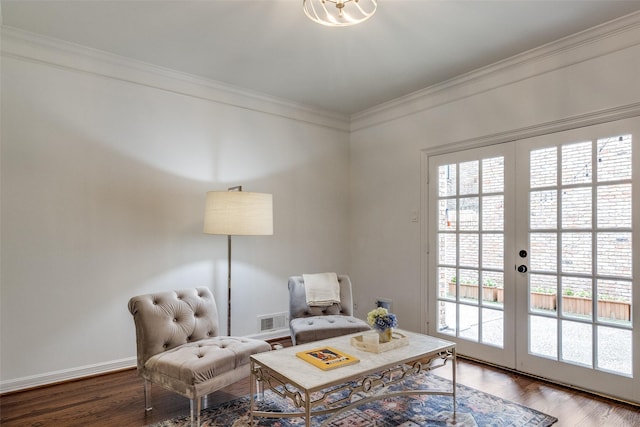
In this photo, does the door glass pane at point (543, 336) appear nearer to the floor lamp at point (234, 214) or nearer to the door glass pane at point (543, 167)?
the door glass pane at point (543, 167)

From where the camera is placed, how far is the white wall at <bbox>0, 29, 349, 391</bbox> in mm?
2738

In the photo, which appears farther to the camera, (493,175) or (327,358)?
(493,175)

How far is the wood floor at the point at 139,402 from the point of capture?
2.28 meters


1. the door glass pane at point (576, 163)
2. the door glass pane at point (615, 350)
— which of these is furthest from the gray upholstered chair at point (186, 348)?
the door glass pane at point (576, 163)

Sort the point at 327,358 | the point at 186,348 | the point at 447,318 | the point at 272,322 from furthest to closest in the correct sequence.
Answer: the point at 272,322, the point at 447,318, the point at 186,348, the point at 327,358

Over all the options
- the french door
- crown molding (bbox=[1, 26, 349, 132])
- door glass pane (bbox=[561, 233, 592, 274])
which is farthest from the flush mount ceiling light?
door glass pane (bbox=[561, 233, 592, 274])

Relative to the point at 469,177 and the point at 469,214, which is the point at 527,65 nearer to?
the point at 469,177

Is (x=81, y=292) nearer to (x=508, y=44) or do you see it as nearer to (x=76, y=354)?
(x=76, y=354)

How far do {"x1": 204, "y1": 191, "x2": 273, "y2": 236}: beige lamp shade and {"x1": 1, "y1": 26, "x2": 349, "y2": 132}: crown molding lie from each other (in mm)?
1240

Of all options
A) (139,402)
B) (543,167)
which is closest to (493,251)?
(543,167)

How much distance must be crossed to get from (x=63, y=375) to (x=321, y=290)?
212cm

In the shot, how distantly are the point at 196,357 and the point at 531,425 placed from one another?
202 cm

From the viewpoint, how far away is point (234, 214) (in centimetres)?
288

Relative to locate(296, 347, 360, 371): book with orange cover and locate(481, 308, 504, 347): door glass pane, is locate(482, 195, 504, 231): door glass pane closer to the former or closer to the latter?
locate(481, 308, 504, 347): door glass pane
